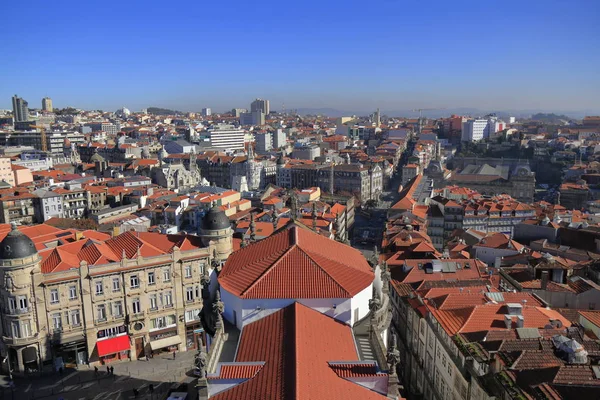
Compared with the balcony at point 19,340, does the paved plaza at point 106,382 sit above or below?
below

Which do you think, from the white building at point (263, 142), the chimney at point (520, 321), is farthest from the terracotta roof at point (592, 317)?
the white building at point (263, 142)

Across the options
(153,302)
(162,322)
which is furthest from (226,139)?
(153,302)

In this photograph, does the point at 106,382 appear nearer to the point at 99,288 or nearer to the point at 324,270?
the point at 99,288

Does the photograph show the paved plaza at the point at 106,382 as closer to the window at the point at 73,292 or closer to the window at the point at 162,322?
the window at the point at 162,322

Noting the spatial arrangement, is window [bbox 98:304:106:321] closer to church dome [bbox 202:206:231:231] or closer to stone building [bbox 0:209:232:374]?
stone building [bbox 0:209:232:374]

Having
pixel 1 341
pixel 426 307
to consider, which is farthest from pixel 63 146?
pixel 426 307

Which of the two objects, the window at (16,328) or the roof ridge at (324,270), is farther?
the window at (16,328)
